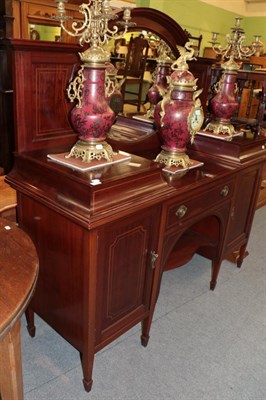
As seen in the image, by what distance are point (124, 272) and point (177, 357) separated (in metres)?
0.62

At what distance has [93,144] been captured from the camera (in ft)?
4.36

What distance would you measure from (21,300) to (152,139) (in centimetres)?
134

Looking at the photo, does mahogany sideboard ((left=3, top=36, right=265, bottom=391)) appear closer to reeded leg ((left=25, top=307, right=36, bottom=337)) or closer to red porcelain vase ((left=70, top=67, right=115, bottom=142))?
reeded leg ((left=25, top=307, right=36, bottom=337))

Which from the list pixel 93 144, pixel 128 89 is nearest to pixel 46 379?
pixel 93 144

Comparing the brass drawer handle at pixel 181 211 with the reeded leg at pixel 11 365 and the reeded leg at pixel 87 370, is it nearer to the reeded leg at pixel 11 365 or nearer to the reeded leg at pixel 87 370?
the reeded leg at pixel 87 370

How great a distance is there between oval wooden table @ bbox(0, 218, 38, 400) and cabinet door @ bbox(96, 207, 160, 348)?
302mm

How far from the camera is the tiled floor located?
4.98 feet

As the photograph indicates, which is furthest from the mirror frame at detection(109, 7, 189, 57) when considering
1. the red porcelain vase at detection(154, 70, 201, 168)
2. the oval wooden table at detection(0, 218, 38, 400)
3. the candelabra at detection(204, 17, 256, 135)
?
the oval wooden table at detection(0, 218, 38, 400)

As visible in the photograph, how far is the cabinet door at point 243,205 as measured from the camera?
80.5 inches

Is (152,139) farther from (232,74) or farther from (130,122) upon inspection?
(232,74)

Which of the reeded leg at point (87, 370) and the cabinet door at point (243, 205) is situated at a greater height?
the cabinet door at point (243, 205)

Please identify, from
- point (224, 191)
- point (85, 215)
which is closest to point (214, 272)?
point (224, 191)

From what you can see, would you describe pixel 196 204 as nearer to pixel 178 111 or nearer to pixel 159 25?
pixel 178 111

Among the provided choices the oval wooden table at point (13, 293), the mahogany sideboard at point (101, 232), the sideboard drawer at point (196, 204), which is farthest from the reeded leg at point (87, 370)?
the sideboard drawer at point (196, 204)
